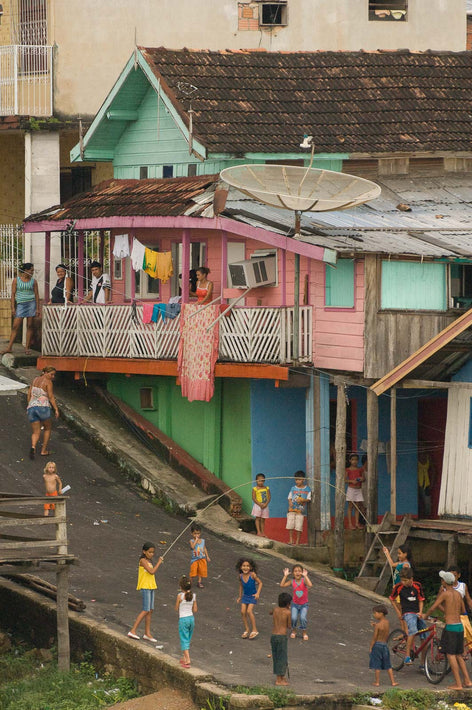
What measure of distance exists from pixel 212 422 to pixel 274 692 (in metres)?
10.5

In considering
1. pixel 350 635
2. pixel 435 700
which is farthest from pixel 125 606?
pixel 435 700

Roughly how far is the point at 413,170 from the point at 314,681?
44.8ft

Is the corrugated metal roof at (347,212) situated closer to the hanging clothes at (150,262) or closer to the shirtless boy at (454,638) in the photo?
the hanging clothes at (150,262)

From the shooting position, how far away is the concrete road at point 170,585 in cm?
2127

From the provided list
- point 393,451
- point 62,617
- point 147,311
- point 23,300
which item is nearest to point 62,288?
point 23,300

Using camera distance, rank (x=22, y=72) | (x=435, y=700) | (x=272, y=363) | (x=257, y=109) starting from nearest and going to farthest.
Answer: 1. (x=435, y=700)
2. (x=272, y=363)
3. (x=257, y=109)
4. (x=22, y=72)

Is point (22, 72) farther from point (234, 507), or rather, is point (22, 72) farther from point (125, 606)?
point (125, 606)

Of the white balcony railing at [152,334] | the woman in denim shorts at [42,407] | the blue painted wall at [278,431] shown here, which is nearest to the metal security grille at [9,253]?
the white balcony railing at [152,334]

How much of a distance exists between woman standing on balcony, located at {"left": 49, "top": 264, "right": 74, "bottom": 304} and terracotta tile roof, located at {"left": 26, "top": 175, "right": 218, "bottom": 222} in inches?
42.1

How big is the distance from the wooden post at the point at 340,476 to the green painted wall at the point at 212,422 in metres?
2.17

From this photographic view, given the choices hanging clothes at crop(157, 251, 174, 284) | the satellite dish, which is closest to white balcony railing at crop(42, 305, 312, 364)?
hanging clothes at crop(157, 251, 174, 284)

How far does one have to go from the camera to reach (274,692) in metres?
19.9

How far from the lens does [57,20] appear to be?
1421 inches

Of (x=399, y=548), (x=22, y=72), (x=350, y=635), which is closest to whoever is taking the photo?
(x=350, y=635)
